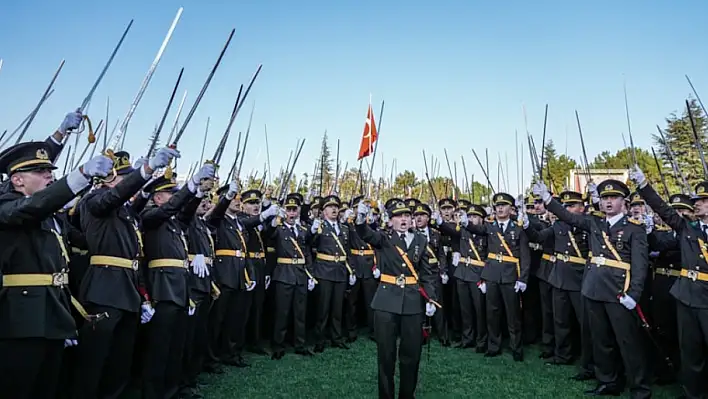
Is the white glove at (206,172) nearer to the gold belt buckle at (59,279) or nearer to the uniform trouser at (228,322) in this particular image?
the gold belt buckle at (59,279)

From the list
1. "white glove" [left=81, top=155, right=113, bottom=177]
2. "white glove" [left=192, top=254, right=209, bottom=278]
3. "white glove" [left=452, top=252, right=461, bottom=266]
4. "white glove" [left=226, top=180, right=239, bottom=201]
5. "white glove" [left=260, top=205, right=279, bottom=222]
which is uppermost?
"white glove" [left=226, top=180, right=239, bottom=201]

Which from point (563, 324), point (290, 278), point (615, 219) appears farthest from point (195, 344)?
point (615, 219)

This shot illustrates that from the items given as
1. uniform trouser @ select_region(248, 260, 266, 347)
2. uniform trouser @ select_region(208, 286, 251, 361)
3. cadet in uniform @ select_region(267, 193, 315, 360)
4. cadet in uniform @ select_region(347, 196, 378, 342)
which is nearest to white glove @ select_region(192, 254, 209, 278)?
uniform trouser @ select_region(208, 286, 251, 361)

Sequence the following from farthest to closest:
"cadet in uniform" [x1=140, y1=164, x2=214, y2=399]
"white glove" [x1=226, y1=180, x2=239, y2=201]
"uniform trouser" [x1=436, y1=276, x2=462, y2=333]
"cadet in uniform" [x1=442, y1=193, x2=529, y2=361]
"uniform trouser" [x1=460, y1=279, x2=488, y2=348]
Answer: "uniform trouser" [x1=436, y1=276, x2=462, y2=333] < "uniform trouser" [x1=460, y1=279, x2=488, y2=348] < "cadet in uniform" [x1=442, y1=193, x2=529, y2=361] < "white glove" [x1=226, y1=180, x2=239, y2=201] < "cadet in uniform" [x1=140, y1=164, x2=214, y2=399]

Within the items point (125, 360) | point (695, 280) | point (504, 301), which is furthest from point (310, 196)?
point (695, 280)

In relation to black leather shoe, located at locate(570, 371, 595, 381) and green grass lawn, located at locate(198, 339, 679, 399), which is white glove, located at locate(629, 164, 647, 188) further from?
black leather shoe, located at locate(570, 371, 595, 381)

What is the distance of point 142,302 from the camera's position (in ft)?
16.7

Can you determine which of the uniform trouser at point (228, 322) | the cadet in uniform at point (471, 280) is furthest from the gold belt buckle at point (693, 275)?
the uniform trouser at point (228, 322)

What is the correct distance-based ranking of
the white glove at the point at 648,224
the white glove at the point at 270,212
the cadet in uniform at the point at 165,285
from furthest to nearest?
the white glove at the point at 270,212, the white glove at the point at 648,224, the cadet in uniform at the point at 165,285

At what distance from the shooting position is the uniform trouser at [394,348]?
18.4 feet

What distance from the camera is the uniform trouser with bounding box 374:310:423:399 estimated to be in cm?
562

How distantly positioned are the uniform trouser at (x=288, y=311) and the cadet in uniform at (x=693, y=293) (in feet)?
17.0

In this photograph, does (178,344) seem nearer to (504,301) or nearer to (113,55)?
(113,55)

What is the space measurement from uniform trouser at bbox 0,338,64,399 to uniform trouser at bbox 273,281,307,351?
15.4 ft
